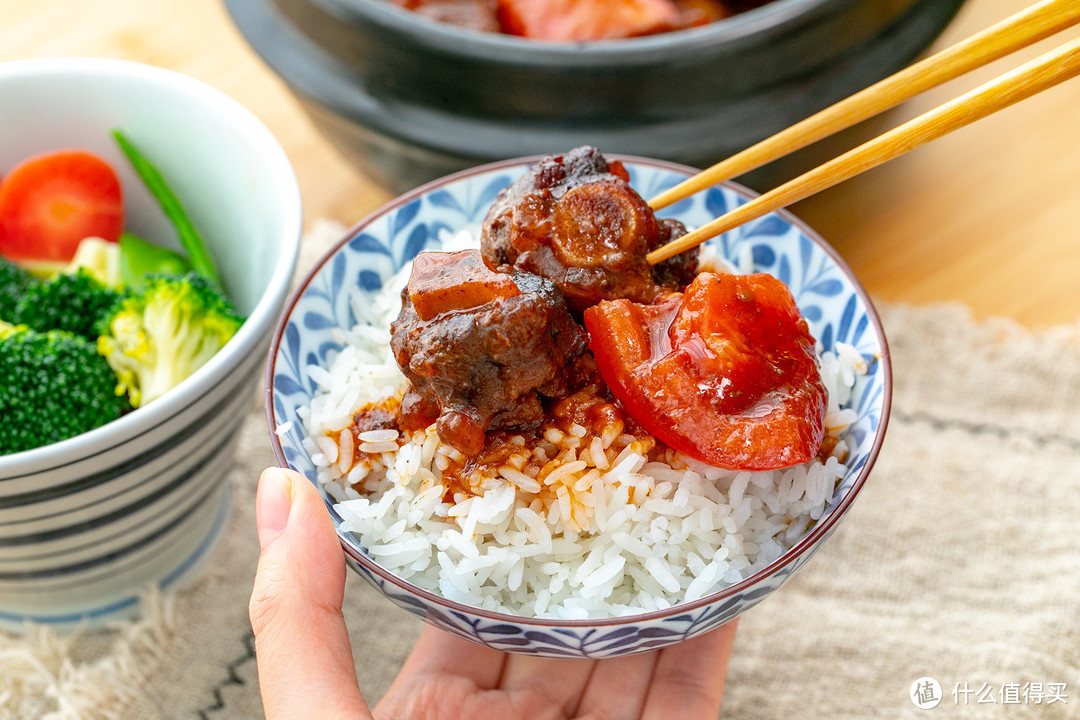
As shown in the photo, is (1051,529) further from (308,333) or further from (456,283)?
(308,333)

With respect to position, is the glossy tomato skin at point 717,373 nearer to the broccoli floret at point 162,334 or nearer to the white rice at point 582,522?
the white rice at point 582,522

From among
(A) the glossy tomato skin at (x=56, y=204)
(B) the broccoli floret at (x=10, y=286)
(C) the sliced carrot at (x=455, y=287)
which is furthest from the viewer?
(A) the glossy tomato skin at (x=56, y=204)

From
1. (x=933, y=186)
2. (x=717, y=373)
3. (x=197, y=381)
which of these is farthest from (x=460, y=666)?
(x=933, y=186)

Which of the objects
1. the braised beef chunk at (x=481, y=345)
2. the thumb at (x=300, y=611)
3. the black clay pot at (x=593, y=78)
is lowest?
the thumb at (x=300, y=611)

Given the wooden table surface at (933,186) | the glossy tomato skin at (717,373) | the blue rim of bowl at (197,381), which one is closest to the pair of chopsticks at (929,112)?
the glossy tomato skin at (717,373)

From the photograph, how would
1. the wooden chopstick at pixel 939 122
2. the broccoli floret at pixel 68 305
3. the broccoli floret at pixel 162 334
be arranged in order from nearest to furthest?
the wooden chopstick at pixel 939 122 < the broccoli floret at pixel 162 334 < the broccoli floret at pixel 68 305

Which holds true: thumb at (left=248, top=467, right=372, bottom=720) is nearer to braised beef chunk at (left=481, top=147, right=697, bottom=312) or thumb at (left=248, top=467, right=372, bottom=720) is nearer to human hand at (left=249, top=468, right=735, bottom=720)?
human hand at (left=249, top=468, right=735, bottom=720)

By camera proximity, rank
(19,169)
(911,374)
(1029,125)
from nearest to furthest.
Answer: (19,169)
(911,374)
(1029,125)

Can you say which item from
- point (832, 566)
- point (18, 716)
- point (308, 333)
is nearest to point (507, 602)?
point (308, 333)
